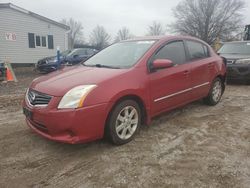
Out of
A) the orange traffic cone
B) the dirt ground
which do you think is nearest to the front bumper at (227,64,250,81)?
the dirt ground

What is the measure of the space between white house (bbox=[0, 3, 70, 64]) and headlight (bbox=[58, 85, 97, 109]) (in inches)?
642

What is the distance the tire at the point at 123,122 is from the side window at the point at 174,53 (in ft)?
3.51

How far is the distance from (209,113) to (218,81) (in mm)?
1098

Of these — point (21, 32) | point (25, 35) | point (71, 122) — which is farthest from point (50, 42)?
point (71, 122)

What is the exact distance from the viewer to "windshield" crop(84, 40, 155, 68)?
14.1 ft

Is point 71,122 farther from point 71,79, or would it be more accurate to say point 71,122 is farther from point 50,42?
point 50,42

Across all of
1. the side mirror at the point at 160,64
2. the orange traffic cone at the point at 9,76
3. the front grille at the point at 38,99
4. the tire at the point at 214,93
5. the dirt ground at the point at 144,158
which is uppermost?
the side mirror at the point at 160,64

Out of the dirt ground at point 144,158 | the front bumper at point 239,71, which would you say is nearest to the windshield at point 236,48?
the front bumper at point 239,71

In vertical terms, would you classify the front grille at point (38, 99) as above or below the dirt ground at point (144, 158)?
above

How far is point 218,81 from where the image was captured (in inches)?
243

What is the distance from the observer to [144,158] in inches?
135

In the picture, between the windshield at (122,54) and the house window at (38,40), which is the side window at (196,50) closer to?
the windshield at (122,54)

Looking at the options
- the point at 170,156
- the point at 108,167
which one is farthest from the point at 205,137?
the point at 108,167

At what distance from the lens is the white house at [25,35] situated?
1761 centimetres
